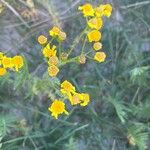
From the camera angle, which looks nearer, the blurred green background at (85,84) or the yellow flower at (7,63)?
the yellow flower at (7,63)

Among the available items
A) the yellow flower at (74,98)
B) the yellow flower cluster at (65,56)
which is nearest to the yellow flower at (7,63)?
the yellow flower cluster at (65,56)

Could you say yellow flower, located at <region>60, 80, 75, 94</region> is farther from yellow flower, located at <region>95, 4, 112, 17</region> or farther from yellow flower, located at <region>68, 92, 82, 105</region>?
yellow flower, located at <region>95, 4, 112, 17</region>

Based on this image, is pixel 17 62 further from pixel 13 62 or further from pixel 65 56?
pixel 65 56

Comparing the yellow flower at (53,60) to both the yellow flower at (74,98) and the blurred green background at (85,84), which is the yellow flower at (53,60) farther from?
the blurred green background at (85,84)

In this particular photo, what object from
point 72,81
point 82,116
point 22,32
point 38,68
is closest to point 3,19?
point 22,32

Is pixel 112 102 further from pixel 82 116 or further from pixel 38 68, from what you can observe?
pixel 38 68

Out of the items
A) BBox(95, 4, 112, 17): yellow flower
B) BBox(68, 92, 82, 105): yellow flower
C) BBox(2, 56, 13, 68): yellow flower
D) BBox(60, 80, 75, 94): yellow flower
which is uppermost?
BBox(95, 4, 112, 17): yellow flower

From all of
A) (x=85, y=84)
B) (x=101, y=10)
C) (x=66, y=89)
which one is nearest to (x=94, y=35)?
(x=101, y=10)

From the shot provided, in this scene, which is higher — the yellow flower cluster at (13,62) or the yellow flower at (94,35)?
the yellow flower at (94,35)

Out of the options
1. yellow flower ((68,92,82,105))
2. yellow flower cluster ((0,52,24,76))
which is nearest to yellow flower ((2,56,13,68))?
yellow flower cluster ((0,52,24,76))
